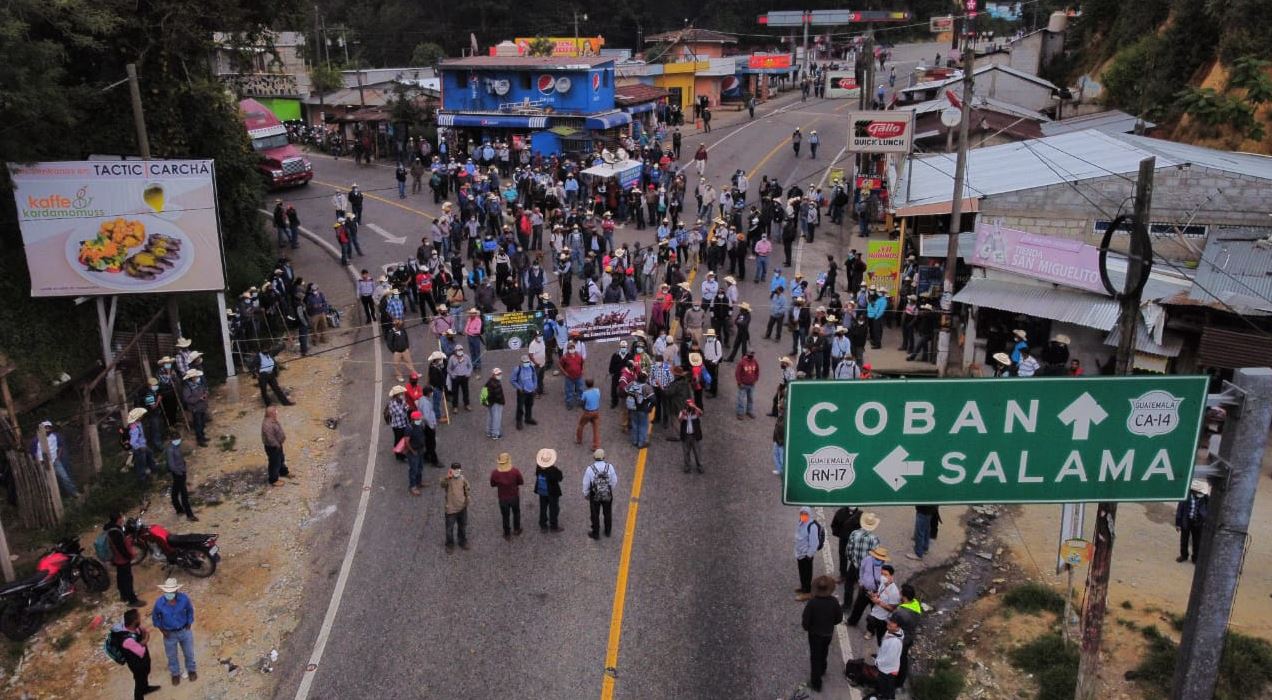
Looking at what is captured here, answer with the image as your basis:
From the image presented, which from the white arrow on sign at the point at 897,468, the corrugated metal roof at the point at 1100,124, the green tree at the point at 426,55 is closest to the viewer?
the white arrow on sign at the point at 897,468

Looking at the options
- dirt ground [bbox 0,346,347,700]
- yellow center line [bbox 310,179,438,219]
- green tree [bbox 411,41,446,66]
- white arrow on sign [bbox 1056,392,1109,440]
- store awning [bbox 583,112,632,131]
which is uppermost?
green tree [bbox 411,41,446,66]

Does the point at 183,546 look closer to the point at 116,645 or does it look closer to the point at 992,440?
the point at 116,645

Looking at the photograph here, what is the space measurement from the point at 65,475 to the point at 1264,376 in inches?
699

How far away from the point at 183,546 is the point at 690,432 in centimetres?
816

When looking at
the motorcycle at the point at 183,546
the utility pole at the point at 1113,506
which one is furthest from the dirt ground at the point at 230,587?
the utility pole at the point at 1113,506

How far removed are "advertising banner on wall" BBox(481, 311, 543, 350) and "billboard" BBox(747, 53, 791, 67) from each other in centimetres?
5352

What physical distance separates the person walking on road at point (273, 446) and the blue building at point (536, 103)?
99.9ft

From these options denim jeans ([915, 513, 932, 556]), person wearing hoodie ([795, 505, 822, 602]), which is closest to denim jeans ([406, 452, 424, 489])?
person wearing hoodie ([795, 505, 822, 602])

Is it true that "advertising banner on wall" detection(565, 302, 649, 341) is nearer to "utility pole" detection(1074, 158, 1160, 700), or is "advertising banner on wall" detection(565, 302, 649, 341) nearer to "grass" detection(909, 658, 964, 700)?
"grass" detection(909, 658, 964, 700)

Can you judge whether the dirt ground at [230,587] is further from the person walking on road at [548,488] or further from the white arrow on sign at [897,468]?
Answer: the white arrow on sign at [897,468]

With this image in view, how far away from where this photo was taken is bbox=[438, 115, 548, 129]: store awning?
46.8m

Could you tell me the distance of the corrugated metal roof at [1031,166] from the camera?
22.8m

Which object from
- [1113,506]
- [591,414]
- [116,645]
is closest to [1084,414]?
[1113,506]

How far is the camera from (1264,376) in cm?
725
